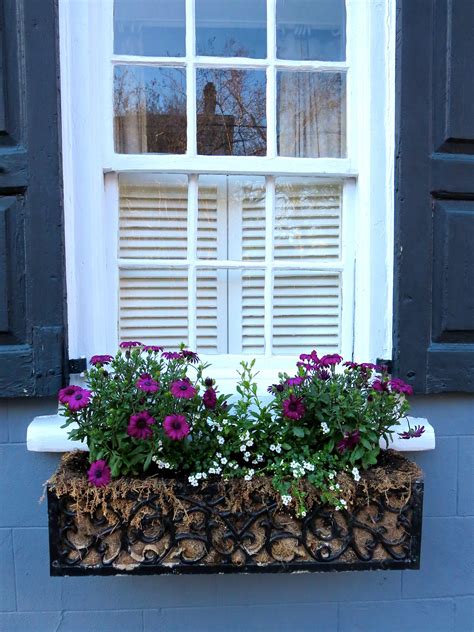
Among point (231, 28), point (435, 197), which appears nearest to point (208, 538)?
point (435, 197)

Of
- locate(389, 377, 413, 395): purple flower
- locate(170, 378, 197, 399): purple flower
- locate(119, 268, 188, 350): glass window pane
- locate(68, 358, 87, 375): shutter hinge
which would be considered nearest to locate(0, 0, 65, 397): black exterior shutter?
locate(68, 358, 87, 375): shutter hinge

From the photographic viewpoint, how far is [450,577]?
1.96 metres

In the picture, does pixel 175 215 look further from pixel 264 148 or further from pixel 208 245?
pixel 264 148

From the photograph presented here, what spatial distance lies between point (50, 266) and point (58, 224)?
150mm

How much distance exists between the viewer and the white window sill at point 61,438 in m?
1.72

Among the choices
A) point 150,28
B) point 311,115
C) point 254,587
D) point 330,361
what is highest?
point 150,28

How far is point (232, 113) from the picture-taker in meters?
1.95

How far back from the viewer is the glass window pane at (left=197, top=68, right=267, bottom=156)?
193cm

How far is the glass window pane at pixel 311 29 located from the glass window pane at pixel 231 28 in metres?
0.08

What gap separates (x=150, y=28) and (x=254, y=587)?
7.29ft

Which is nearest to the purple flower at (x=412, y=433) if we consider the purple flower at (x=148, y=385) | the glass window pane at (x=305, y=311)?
the glass window pane at (x=305, y=311)

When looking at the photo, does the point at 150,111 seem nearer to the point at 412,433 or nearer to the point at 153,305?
the point at 153,305

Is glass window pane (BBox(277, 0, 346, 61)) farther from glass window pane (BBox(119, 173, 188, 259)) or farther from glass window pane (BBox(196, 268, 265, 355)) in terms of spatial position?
glass window pane (BBox(196, 268, 265, 355))

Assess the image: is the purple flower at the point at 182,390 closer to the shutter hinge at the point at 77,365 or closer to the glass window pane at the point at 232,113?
the shutter hinge at the point at 77,365
